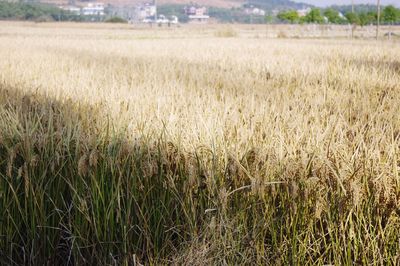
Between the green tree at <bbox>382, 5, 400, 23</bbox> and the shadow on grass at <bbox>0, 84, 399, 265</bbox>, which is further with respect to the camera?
the green tree at <bbox>382, 5, 400, 23</bbox>

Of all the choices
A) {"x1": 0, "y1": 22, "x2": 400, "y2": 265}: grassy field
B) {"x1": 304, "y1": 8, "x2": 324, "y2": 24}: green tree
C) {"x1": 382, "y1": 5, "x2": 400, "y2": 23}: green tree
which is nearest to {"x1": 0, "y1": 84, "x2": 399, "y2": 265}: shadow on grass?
{"x1": 0, "y1": 22, "x2": 400, "y2": 265}: grassy field

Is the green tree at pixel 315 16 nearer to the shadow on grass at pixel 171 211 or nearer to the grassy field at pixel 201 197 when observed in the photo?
the grassy field at pixel 201 197

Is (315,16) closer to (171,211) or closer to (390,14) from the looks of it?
(390,14)

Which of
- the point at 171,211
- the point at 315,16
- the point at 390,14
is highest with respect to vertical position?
the point at 390,14

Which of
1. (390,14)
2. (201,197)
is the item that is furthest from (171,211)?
(390,14)

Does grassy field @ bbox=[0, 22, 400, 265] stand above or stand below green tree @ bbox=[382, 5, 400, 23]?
below

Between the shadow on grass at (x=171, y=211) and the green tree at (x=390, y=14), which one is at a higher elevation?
the green tree at (x=390, y=14)

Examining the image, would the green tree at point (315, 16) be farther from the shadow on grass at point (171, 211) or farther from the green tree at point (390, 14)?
the shadow on grass at point (171, 211)

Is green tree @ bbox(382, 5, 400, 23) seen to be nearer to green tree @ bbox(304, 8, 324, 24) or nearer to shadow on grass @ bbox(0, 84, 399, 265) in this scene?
green tree @ bbox(304, 8, 324, 24)

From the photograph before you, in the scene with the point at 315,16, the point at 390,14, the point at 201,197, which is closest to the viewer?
the point at 201,197

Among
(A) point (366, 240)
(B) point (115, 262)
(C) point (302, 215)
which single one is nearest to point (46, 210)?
(B) point (115, 262)

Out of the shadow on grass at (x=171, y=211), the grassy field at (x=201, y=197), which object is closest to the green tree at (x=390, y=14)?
the grassy field at (x=201, y=197)

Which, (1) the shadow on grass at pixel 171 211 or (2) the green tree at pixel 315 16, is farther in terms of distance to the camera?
(2) the green tree at pixel 315 16

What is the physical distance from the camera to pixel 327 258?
1951 millimetres
